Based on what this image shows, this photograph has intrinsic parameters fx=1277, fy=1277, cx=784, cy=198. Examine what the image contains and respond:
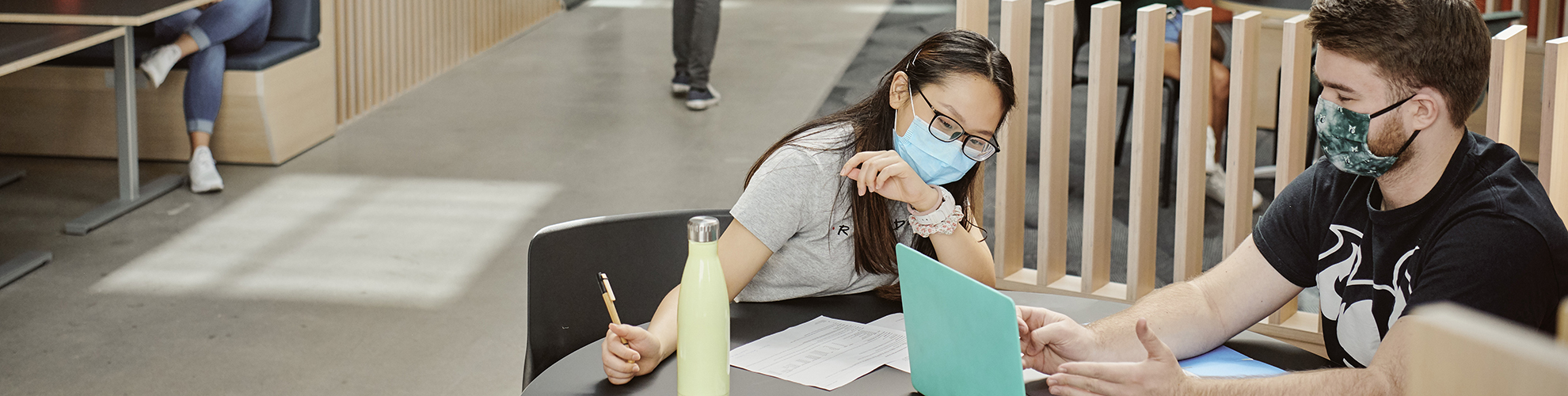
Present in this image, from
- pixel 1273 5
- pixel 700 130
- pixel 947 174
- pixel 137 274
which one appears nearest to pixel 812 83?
pixel 700 130

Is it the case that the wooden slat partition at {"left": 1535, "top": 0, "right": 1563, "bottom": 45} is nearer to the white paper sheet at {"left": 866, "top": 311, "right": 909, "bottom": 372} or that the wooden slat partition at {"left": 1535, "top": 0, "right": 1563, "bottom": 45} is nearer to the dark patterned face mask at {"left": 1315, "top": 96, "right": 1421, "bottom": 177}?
the dark patterned face mask at {"left": 1315, "top": 96, "right": 1421, "bottom": 177}

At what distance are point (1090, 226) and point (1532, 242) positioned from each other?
Answer: 1100 mm

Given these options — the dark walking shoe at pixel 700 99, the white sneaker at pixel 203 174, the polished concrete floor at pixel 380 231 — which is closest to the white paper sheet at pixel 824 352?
the polished concrete floor at pixel 380 231

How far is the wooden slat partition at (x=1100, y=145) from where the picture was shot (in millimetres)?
2188

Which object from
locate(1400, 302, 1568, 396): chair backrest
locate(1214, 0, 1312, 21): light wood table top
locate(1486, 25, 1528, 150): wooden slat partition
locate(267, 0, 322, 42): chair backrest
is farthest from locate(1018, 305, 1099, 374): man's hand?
locate(267, 0, 322, 42): chair backrest

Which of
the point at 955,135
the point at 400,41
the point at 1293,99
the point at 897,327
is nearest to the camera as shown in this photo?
the point at 897,327

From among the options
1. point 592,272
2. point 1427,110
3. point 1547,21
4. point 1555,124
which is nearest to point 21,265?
point 592,272

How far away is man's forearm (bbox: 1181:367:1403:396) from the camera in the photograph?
1.27m

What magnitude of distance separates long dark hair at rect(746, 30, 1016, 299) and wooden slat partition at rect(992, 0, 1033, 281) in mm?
432

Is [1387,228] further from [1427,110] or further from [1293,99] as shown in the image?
[1293,99]

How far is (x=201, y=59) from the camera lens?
164 inches

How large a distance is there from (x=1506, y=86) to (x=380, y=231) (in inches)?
115

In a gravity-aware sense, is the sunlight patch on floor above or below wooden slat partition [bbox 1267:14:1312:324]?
below

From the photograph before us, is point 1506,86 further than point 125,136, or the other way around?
point 125,136
